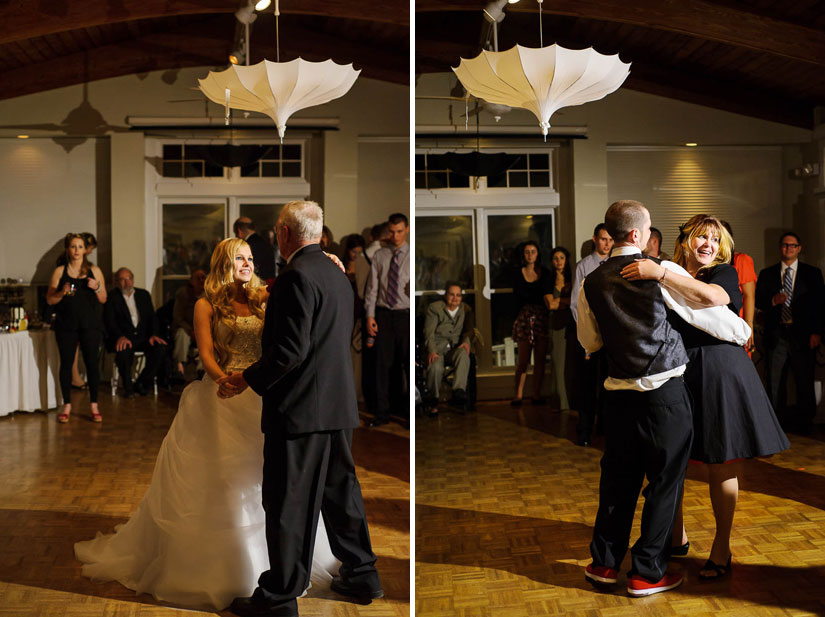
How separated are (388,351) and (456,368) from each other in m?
0.81

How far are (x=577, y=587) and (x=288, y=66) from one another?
236 centimetres

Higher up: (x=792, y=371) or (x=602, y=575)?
(x=792, y=371)

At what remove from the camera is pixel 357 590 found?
2.58 metres

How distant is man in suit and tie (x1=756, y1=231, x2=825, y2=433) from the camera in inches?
101

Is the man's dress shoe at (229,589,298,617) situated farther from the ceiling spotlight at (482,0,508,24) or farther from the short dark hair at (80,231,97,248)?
the ceiling spotlight at (482,0,508,24)

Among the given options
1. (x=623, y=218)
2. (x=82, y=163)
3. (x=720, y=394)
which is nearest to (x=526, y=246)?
(x=623, y=218)

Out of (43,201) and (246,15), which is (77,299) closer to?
(43,201)

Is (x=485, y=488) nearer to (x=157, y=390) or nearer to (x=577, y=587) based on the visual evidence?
(x=577, y=587)

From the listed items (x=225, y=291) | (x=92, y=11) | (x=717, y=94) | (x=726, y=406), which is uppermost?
(x=92, y=11)

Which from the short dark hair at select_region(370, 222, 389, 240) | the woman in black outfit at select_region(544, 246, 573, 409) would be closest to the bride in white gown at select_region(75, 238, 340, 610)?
the short dark hair at select_region(370, 222, 389, 240)

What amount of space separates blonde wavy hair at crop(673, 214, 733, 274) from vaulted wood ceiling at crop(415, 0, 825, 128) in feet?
1.73

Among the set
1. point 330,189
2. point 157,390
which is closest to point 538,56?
point 330,189

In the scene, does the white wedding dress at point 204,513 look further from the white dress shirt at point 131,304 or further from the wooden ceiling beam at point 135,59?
the wooden ceiling beam at point 135,59

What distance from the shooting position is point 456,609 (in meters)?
2.58
